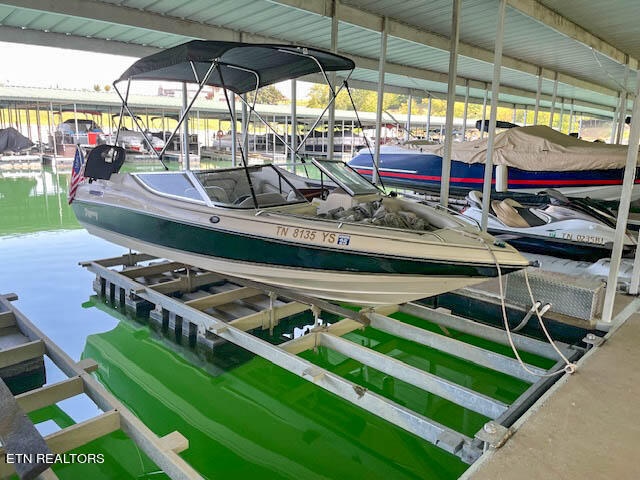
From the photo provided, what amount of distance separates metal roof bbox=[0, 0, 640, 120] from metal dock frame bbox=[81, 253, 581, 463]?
376cm

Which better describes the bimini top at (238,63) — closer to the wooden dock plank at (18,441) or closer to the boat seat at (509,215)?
the wooden dock plank at (18,441)

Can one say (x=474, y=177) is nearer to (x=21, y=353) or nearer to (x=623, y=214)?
(x=623, y=214)

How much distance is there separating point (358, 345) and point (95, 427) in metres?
1.67

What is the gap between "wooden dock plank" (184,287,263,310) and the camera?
161 inches

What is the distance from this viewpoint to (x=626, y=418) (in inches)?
93.0

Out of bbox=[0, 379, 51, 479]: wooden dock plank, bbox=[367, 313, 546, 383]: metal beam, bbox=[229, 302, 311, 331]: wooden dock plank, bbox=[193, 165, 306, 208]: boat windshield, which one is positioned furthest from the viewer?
bbox=[193, 165, 306, 208]: boat windshield

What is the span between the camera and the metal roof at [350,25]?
6531 mm

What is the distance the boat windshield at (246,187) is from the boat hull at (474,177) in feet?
14.4

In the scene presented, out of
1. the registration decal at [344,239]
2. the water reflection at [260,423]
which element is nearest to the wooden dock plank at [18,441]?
the water reflection at [260,423]

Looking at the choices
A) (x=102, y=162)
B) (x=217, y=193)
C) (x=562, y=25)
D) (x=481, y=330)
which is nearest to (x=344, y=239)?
(x=481, y=330)

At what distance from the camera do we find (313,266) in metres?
3.36

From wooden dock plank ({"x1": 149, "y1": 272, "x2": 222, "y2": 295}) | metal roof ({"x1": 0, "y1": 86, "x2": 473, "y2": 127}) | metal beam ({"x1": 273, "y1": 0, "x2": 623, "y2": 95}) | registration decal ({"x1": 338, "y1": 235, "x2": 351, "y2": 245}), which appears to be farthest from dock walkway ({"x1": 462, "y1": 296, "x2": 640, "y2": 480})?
metal roof ({"x1": 0, "y1": 86, "x2": 473, "y2": 127})

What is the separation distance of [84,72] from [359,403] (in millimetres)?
49118

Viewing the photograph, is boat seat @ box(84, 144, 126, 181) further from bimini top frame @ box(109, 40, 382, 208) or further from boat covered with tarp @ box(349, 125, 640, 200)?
boat covered with tarp @ box(349, 125, 640, 200)
